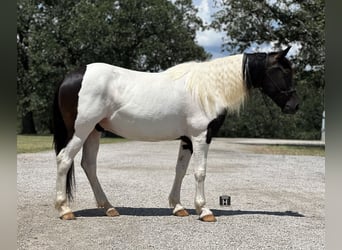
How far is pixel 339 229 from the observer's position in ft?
2.86

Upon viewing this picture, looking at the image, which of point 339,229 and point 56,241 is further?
point 56,241

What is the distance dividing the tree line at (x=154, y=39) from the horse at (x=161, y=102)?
12708mm

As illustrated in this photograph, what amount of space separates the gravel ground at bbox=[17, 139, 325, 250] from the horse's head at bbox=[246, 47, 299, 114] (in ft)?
4.73

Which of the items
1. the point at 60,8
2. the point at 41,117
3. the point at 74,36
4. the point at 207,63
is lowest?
the point at 41,117

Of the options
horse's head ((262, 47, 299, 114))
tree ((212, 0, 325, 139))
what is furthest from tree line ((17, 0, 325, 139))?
horse's head ((262, 47, 299, 114))

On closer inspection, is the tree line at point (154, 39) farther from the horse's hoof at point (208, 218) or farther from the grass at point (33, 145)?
the horse's hoof at point (208, 218)

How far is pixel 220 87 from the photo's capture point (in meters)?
4.68

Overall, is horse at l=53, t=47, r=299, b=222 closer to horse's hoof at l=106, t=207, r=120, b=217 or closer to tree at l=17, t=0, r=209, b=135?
horse's hoof at l=106, t=207, r=120, b=217

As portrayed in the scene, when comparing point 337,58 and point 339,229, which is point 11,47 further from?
point 339,229

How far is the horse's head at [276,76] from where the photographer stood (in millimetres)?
4711

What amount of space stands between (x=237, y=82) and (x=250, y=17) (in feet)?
51.0

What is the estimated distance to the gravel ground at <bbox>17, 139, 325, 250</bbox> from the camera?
365 cm

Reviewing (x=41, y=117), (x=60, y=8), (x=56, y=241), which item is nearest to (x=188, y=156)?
(x=56, y=241)

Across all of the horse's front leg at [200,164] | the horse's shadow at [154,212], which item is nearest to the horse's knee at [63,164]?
the horse's shadow at [154,212]
